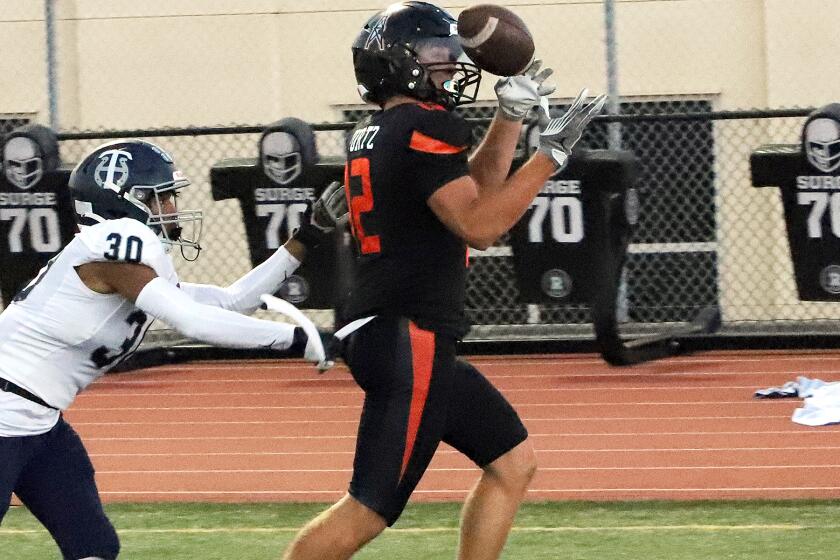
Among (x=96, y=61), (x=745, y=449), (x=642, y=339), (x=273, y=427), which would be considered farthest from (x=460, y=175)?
(x=96, y=61)

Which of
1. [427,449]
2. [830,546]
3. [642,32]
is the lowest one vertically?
[830,546]

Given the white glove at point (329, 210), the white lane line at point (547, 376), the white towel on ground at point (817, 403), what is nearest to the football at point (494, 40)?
the white glove at point (329, 210)

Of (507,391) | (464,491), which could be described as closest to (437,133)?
(464,491)

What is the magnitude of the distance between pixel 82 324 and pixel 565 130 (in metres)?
1.39

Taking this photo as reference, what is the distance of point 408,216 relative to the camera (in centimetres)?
453

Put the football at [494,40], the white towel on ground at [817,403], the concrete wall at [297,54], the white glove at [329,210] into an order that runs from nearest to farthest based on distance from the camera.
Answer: the football at [494,40] < the white glove at [329,210] < the white towel on ground at [817,403] < the concrete wall at [297,54]

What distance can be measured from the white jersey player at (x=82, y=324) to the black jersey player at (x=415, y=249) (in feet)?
1.36

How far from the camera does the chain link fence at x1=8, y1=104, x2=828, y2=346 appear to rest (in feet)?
36.9

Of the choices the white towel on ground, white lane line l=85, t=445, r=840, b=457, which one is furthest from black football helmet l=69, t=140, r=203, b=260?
the white towel on ground

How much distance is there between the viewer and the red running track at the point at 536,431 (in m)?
7.42

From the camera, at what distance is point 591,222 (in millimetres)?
10070

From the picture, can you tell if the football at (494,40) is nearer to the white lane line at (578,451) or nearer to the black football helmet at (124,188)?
the black football helmet at (124,188)

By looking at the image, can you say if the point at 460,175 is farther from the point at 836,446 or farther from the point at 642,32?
the point at 642,32

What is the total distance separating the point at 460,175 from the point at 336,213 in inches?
27.1
